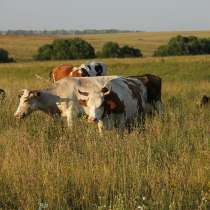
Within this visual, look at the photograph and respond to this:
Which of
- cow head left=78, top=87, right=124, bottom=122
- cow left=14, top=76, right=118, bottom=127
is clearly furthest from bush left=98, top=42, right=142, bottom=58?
cow head left=78, top=87, right=124, bottom=122

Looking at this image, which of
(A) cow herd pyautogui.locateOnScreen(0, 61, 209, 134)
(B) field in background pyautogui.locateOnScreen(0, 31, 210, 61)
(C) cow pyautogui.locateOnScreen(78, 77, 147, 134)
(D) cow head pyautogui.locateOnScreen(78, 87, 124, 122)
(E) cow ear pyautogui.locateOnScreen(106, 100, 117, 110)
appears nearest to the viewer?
(D) cow head pyautogui.locateOnScreen(78, 87, 124, 122)

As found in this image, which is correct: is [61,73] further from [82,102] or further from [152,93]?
[82,102]

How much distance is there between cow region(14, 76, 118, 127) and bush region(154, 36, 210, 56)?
57.8 m

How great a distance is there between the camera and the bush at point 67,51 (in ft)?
214

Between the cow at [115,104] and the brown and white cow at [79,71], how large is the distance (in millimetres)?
5644

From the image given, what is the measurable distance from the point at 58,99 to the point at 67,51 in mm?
54498

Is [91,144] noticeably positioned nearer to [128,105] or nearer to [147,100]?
[128,105]

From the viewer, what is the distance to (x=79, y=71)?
1805 centimetres

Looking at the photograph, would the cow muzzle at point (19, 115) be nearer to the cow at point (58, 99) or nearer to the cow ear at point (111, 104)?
the cow at point (58, 99)

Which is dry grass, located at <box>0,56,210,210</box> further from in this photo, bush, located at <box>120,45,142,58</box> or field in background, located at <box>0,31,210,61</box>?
field in background, located at <box>0,31,210,61</box>

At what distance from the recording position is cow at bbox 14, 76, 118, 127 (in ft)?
37.0

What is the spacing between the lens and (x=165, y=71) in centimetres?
3741

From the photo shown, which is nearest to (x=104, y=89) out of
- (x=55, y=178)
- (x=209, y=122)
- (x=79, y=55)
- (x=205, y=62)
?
(x=209, y=122)

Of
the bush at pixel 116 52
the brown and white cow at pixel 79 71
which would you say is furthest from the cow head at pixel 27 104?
the bush at pixel 116 52
